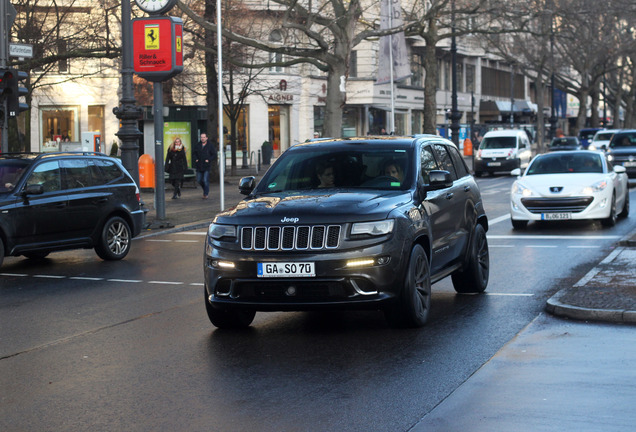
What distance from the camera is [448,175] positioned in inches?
368

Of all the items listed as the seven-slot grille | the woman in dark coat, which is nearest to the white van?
the woman in dark coat

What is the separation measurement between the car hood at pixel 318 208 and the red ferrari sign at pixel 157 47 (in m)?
12.6

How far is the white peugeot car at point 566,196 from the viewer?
18.7 m

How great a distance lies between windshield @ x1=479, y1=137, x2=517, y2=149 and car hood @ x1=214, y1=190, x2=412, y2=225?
3620 cm

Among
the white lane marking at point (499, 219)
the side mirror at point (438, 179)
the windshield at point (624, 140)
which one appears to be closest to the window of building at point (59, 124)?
the windshield at point (624, 140)

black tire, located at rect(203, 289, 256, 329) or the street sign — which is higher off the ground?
the street sign

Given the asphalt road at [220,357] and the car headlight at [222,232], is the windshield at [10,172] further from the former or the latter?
the car headlight at [222,232]

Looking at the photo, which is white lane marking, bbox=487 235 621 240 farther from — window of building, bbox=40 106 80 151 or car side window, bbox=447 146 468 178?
window of building, bbox=40 106 80 151

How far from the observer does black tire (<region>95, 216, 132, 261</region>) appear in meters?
15.3

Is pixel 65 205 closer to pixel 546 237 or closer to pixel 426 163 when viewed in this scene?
pixel 426 163

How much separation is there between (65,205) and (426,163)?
6711 millimetres

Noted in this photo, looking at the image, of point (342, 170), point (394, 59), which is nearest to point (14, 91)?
Answer: point (342, 170)

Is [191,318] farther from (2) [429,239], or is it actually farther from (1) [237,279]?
(2) [429,239]

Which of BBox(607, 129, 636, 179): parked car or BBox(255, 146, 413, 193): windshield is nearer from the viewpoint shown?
BBox(255, 146, 413, 193): windshield
